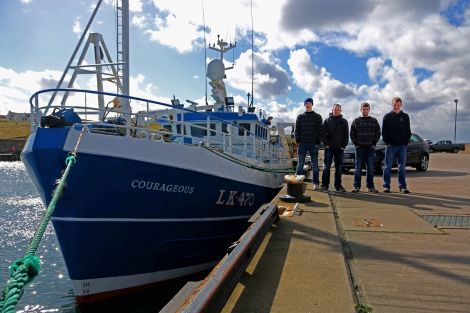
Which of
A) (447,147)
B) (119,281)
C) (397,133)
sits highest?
(397,133)

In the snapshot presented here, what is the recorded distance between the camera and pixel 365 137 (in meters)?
9.07

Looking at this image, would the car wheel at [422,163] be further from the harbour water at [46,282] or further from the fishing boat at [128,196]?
the harbour water at [46,282]

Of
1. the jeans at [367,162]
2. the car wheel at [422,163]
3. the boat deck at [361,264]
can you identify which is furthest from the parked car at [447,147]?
the boat deck at [361,264]

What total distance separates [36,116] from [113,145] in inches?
57.8

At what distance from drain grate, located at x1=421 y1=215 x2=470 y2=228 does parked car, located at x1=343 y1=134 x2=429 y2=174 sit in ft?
28.1

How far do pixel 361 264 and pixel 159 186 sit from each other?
3.40m

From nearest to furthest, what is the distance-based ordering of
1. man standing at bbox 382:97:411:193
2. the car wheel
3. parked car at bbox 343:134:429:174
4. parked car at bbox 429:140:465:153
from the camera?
man standing at bbox 382:97:411:193 → parked car at bbox 343:134:429:174 → the car wheel → parked car at bbox 429:140:465:153

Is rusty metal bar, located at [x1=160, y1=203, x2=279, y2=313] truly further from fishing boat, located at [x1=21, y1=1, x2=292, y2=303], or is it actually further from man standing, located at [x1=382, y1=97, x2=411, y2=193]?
man standing, located at [x1=382, y1=97, x2=411, y2=193]

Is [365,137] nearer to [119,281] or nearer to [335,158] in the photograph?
[335,158]

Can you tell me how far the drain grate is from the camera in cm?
567

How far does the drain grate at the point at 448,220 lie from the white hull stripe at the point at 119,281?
4391 millimetres

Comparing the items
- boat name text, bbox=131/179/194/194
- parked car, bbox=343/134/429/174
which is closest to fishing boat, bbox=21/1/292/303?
boat name text, bbox=131/179/194/194

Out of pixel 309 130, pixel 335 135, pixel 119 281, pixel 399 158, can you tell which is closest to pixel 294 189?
pixel 309 130

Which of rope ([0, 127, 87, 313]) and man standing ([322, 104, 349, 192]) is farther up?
man standing ([322, 104, 349, 192])
